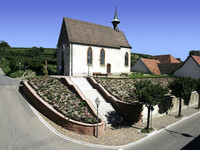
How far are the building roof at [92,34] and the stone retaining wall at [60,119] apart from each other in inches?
547

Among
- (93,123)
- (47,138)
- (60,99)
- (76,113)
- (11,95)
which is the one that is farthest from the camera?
(11,95)

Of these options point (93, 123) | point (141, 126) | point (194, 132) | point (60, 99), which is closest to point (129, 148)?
point (93, 123)

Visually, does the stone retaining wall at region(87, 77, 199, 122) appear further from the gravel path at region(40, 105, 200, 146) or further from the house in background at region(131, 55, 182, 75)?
the house in background at region(131, 55, 182, 75)

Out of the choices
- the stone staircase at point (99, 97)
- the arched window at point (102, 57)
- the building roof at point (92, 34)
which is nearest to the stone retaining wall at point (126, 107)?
the stone staircase at point (99, 97)

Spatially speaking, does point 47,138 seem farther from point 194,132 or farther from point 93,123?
point 194,132

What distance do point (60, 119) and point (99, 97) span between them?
21.4ft

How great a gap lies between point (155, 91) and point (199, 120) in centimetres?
846

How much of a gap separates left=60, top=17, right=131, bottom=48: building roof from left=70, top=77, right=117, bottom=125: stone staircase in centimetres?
961

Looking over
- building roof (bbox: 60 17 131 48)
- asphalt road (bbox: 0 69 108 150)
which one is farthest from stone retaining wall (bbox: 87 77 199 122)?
building roof (bbox: 60 17 131 48)

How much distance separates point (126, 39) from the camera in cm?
3706

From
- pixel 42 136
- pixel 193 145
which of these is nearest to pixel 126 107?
pixel 193 145

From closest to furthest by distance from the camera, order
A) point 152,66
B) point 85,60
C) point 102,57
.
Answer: point 85,60 → point 102,57 → point 152,66

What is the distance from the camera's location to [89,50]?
2873cm

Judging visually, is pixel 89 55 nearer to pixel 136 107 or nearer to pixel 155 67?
pixel 136 107
